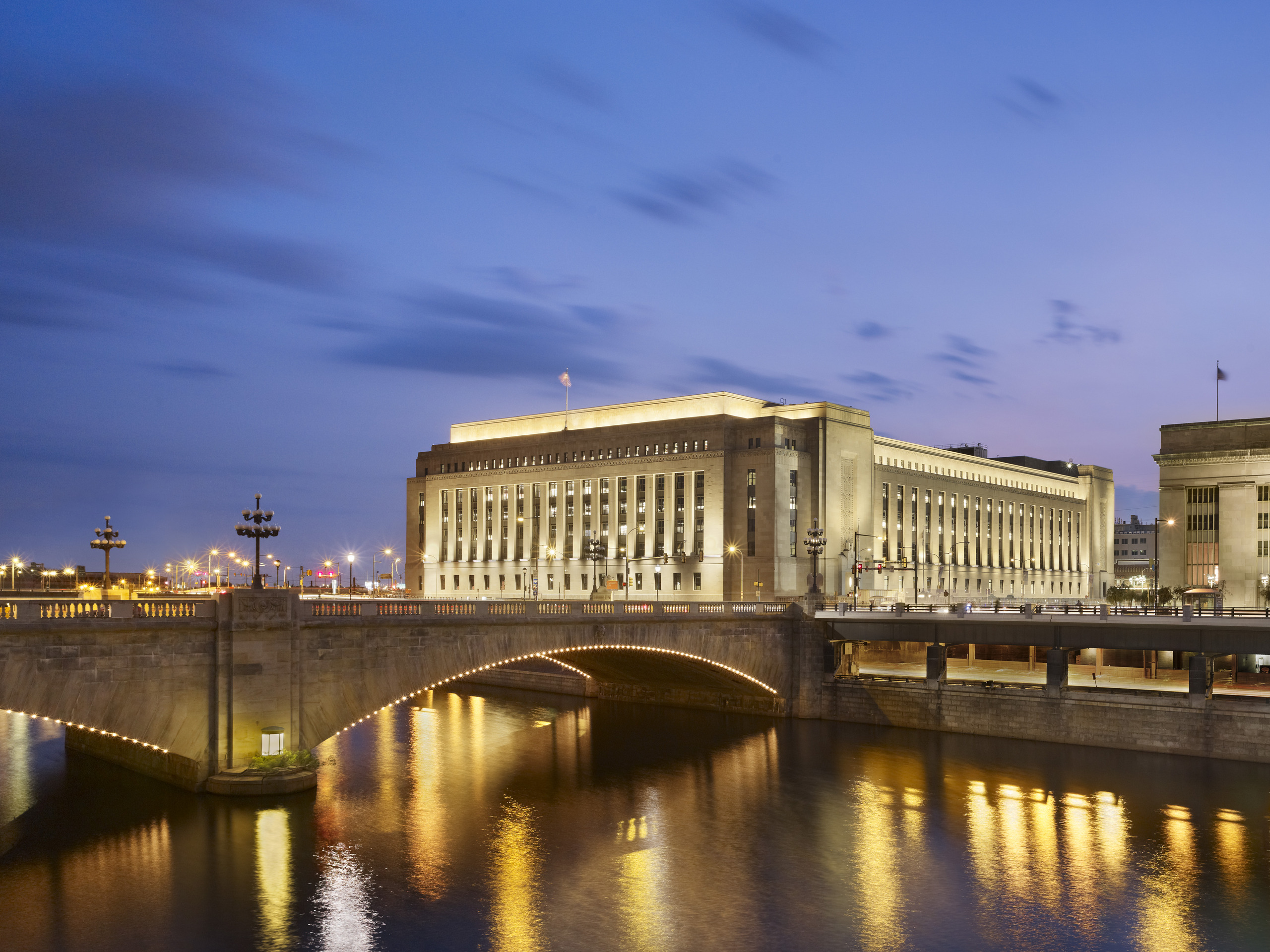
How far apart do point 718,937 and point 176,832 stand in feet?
73.0

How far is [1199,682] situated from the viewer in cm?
5878

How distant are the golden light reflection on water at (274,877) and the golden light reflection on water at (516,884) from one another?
6.31m

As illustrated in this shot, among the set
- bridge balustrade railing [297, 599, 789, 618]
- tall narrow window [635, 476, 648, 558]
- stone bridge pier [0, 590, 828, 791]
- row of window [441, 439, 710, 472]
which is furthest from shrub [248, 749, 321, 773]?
tall narrow window [635, 476, 648, 558]

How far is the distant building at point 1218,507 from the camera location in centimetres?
11456

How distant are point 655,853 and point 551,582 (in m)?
109

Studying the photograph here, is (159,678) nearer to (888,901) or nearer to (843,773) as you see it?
(888,901)

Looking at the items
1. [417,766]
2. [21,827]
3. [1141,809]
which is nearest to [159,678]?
[21,827]

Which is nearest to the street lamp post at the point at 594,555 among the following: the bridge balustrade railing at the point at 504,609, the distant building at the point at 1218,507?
the bridge balustrade railing at the point at 504,609

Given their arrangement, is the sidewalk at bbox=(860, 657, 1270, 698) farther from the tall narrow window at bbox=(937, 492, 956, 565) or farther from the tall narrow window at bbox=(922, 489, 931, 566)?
the tall narrow window at bbox=(937, 492, 956, 565)

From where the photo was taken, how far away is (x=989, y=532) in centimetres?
17538

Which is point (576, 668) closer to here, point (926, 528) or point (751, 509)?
point (751, 509)

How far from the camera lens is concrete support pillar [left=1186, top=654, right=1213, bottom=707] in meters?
58.6

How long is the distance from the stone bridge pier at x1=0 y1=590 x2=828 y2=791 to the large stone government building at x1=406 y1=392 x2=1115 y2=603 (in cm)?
6079

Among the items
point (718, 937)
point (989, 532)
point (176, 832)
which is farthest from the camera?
point (989, 532)
